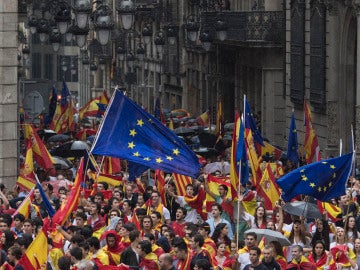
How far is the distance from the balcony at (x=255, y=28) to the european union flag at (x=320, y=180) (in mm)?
24537

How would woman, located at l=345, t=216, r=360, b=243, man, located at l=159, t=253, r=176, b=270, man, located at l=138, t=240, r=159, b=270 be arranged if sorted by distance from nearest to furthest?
man, located at l=159, t=253, r=176, b=270
man, located at l=138, t=240, r=159, b=270
woman, located at l=345, t=216, r=360, b=243

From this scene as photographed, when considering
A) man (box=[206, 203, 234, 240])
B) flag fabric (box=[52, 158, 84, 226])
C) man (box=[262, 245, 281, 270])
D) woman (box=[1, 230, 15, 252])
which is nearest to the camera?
man (box=[262, 245, 281, 270])

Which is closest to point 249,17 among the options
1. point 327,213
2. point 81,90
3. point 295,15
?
point 295,15

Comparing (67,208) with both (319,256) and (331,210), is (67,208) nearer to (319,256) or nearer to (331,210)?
(331,210)

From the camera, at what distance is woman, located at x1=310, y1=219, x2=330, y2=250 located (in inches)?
870

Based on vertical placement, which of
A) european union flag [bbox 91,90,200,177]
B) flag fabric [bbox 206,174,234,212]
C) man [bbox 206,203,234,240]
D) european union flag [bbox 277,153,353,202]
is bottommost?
flag fabric [bbox 206,174,234,212]

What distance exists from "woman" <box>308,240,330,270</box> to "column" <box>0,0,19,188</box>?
1131 cm

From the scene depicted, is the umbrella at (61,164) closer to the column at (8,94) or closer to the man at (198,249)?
the column at (8,94)

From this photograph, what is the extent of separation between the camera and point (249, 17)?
4966 cm

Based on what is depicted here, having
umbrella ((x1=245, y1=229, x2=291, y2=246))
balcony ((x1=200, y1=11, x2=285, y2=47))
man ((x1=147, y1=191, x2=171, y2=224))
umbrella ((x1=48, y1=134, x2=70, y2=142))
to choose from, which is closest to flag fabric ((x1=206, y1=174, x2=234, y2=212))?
man ((x1=147, y1=191, x2=171, y2=224))

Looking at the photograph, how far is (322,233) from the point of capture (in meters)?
22.4

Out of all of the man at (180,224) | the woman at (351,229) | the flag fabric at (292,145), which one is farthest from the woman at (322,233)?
the flag fabric at (292,145)

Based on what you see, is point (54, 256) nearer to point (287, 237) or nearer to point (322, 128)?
point (287, 237)

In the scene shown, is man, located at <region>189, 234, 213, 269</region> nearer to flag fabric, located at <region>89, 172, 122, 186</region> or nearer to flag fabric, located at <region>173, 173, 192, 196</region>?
flag fabric, located at <region>173, 173, 192, 196</region>
